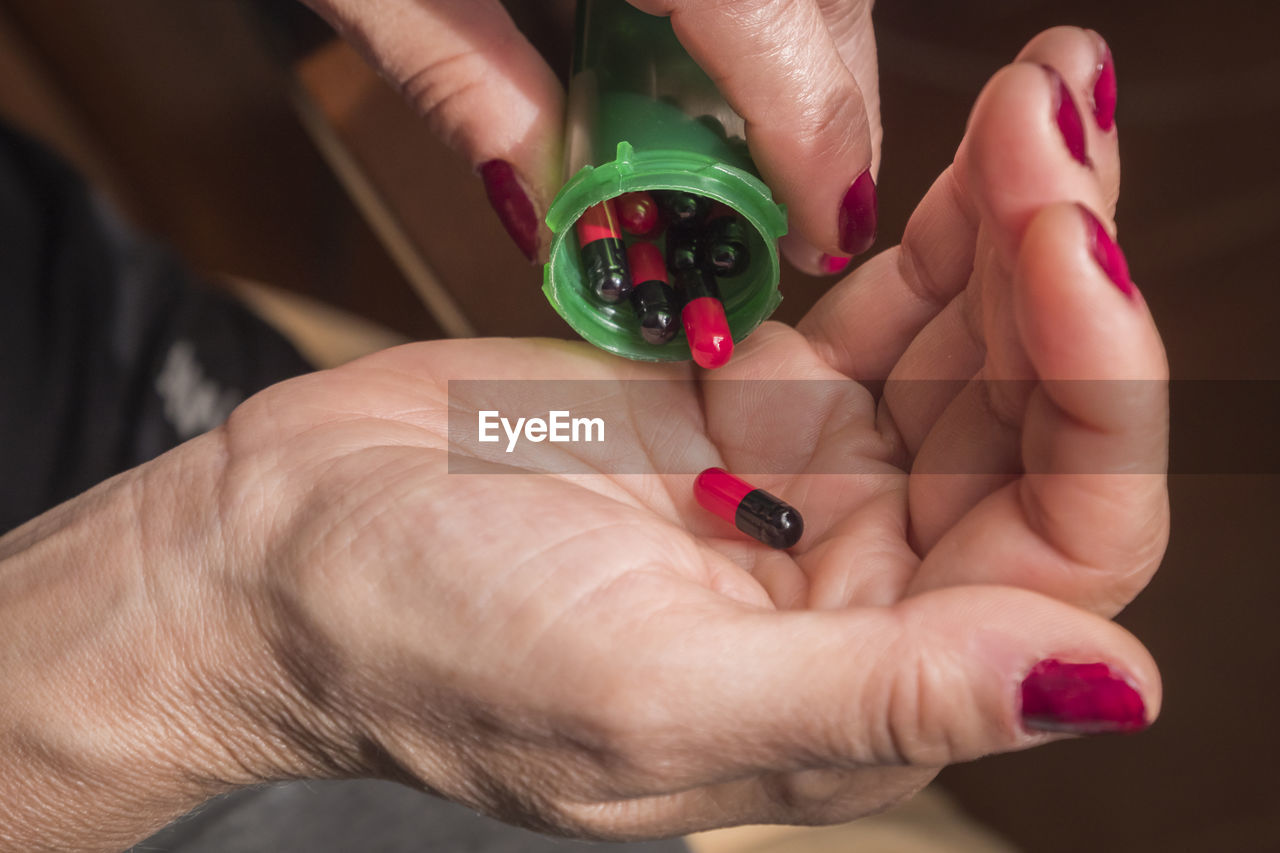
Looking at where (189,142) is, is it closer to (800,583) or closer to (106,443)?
(106,443)

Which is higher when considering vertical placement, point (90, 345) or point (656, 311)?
point (656, 311)

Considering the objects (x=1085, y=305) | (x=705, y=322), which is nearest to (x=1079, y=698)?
(x=1085, y=305)

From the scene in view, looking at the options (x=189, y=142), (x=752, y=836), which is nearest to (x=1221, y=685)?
(x=752, y=836)

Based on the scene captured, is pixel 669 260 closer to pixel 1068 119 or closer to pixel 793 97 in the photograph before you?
pixel 793 97

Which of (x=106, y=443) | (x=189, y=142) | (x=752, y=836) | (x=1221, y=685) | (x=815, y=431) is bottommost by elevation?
(x=752, y=836)

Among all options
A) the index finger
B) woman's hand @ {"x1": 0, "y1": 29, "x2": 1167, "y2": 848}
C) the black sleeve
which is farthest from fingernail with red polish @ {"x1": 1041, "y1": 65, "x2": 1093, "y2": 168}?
the black sleeve

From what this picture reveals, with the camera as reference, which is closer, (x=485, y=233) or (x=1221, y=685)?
(x=1221, y=685)

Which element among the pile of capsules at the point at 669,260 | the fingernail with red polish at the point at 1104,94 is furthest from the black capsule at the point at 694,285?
the fingernail with red polish at the point at 1104,94

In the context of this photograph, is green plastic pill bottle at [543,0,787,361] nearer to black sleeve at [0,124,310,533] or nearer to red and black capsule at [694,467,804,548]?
red and black capsule at [694,467,804,548]
